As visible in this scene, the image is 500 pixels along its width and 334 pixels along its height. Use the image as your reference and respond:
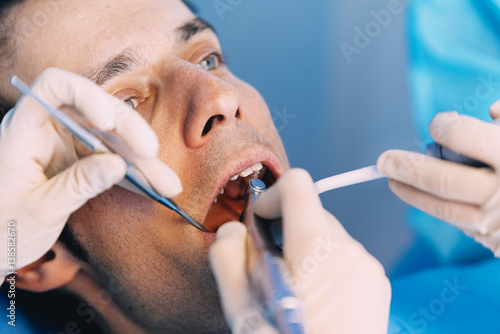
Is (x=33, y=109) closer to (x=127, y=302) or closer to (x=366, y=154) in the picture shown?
(x=127, y=302)

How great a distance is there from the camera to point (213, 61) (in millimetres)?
1412

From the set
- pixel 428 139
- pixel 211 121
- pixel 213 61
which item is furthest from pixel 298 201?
pixel 428 139

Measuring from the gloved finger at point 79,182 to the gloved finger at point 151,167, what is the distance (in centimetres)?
7

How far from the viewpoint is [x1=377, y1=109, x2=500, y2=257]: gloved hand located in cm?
80

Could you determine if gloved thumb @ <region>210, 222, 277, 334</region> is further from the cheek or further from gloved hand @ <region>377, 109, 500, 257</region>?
the cheek

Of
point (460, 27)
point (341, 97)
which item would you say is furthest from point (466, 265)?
point (460, 27)

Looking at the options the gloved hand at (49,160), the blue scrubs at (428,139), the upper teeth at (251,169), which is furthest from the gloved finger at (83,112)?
the blue scrubs at (428,139)

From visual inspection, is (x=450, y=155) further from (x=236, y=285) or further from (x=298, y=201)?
(x=236, y=285)

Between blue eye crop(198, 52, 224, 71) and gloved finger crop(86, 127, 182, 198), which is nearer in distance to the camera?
gloved finger crop(86, 127, 182, 198)

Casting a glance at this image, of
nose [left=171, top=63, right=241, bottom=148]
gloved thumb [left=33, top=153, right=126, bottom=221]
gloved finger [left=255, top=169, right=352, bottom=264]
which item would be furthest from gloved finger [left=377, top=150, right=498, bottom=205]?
Answer: gloved thumb [left=33, top=153, right=126, bottom=221]

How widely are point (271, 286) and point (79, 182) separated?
446 mm

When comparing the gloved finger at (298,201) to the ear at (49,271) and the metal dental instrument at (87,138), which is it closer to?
the metal dental instrument at (87,138)

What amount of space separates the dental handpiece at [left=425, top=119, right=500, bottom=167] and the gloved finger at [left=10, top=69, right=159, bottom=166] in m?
0.57

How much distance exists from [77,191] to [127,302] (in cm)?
46
